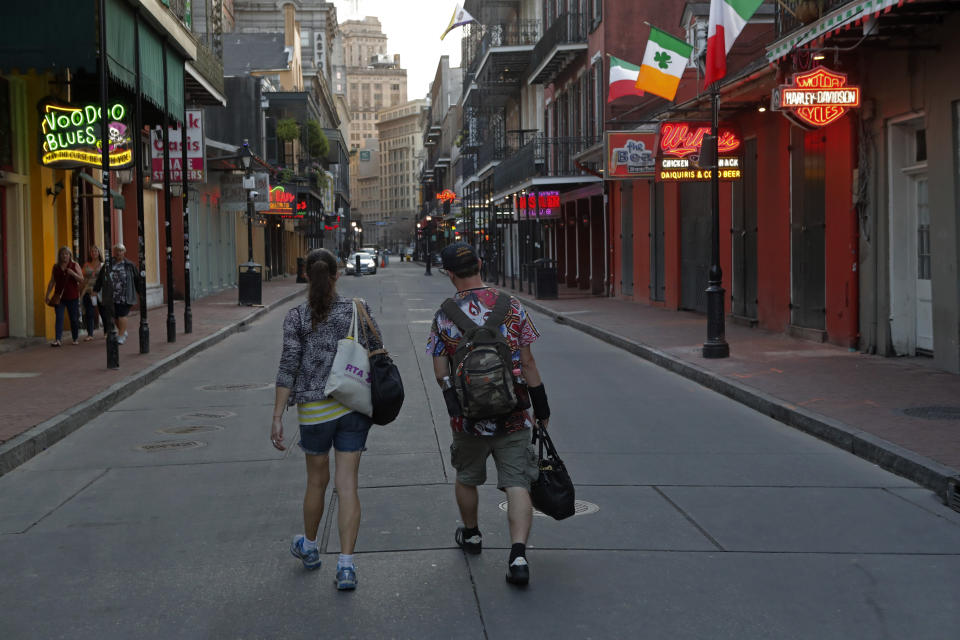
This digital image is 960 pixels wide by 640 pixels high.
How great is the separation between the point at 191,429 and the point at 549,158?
28.5 metres

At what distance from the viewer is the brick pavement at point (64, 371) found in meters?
10.5

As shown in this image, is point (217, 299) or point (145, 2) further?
point (217, 299)

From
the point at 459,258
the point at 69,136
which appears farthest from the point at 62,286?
the point at 459,258

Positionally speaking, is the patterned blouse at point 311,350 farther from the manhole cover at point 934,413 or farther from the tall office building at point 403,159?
the tall office building at point 403,159

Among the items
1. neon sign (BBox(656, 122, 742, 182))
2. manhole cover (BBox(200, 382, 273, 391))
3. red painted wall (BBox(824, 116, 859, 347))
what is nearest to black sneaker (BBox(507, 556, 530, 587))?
manhole cover (BBox(200, 382, 273, 391))

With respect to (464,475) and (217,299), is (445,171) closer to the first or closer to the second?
(217,299)

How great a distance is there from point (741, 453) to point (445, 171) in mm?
96522

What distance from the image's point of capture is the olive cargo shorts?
5.38m

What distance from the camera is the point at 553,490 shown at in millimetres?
5434

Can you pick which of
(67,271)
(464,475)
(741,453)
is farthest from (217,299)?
(464,475)

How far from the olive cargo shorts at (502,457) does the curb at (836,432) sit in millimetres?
3244

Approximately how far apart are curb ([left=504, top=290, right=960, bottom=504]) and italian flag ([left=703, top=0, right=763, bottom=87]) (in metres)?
4.03

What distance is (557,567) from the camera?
560 cm

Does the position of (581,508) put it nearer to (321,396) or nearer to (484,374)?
(484,374)
